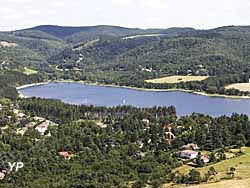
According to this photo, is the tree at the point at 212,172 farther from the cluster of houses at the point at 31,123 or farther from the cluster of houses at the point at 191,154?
the cluster of houses at the point at 31,123

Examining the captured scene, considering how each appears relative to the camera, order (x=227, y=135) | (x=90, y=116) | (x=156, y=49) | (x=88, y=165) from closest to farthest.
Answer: (x=88, y=165) → (x=227, y=135) → (x=90, y=116) → (x=156, y=49)

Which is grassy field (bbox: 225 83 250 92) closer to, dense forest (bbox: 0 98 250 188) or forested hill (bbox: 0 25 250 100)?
forested hill (bbox: 0 25 250 100)

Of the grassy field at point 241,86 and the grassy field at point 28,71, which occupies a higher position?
the grassy field at point 241,86

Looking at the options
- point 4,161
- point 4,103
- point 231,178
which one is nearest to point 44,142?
point 4,161

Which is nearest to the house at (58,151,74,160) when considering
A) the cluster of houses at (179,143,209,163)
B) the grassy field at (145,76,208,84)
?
the cluster of houses at (179,143,209,163)

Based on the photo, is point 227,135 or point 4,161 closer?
point 4,161

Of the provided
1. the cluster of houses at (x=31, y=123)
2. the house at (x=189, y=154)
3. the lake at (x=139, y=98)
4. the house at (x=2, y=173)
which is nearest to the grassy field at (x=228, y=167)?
the house at (x=189, y=154)

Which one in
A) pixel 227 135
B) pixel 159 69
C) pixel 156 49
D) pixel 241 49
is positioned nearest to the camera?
pixel 227 135

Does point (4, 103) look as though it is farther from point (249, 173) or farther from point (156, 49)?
point (156, 49)
